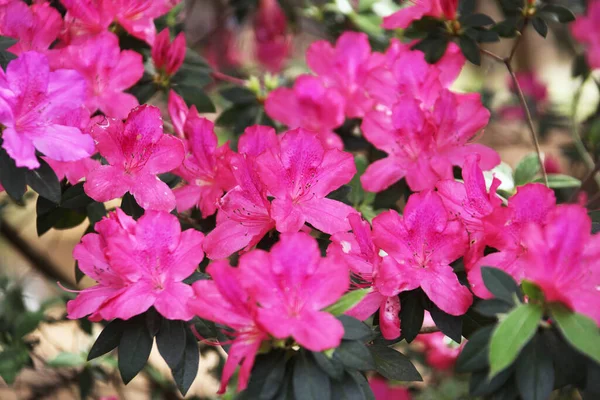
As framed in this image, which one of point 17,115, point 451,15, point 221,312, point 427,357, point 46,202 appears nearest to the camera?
point 221,312

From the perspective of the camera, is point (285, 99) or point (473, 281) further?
point (285, 99)

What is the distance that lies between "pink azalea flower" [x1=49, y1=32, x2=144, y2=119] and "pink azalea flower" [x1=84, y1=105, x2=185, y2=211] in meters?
0.16

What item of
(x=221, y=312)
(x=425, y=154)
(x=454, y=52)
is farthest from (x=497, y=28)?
(x=221, y=312)

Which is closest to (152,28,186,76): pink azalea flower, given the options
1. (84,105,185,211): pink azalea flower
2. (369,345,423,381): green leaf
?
(84,105,185,211): pink azalea flower

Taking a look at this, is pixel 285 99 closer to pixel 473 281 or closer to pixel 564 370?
pixel 473 281

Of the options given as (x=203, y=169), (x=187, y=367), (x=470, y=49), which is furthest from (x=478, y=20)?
(x=187, y=367)

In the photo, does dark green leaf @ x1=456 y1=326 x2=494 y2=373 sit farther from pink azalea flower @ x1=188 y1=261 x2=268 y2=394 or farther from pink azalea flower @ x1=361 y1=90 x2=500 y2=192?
pink azalea flower @ x1=361 y1=90 x2=500 y2=192

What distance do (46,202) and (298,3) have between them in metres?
2.44

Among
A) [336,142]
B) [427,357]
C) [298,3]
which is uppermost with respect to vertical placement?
[336,142]

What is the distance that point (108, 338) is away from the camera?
905mm

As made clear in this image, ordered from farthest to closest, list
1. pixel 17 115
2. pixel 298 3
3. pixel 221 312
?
pixel 298 3 → pixel 17 115 → pixel 221 312

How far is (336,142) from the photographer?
4.41ft

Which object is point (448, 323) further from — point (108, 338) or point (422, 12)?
point (422, 12)

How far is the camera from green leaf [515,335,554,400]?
753 mm
